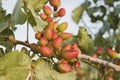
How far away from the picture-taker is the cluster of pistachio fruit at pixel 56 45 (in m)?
1.58

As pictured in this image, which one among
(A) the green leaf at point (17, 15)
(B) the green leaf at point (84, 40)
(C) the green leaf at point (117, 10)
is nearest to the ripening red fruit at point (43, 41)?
(A) the green leaf at point (17, 15)

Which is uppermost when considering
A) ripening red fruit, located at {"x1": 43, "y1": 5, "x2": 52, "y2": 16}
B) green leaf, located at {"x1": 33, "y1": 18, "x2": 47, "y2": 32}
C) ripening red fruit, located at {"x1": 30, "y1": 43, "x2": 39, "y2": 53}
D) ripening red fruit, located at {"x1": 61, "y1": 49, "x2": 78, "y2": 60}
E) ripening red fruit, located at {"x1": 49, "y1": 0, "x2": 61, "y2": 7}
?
ripening red fruit, located at {"x1": 49, "y1": 0, "x2": 61, "y2": 7}

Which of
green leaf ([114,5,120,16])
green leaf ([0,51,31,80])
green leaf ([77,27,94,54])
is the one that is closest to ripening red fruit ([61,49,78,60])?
green leaf ([0,51,31,80])

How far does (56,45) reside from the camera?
5.30 feet

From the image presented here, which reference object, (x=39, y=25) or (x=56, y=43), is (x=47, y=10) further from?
(x=56, y=43)

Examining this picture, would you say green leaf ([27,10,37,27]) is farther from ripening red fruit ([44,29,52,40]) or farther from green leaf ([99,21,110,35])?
green leaf ([99,21,110,35])

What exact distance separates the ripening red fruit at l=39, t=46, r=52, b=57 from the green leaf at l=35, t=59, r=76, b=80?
0.03 metres

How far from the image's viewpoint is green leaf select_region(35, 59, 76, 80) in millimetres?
1543

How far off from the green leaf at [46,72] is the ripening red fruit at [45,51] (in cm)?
3

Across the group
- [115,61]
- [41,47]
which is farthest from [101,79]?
[41,47]

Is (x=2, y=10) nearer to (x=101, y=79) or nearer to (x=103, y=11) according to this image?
(x=101, y=79)

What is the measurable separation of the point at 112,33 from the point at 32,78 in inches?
98.1

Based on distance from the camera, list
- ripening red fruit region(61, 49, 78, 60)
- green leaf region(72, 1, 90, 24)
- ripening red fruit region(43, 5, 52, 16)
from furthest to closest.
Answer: green leaf region(72, 1, 90, 24)
ripening red fruit region(43, 5, 52, 16)
ripening red fruit region(61, 49, 78, 60)

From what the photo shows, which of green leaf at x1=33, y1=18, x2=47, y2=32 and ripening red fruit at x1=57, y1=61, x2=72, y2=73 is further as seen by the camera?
green leaf at x1=33, y1=18, x2=47, y2=32
